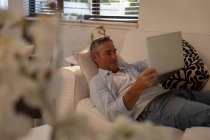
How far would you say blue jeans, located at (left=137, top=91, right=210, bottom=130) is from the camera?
5.62ft

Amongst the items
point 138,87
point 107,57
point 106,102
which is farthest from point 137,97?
point 107,57

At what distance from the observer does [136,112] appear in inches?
74.7

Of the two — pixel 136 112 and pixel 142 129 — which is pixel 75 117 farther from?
pixel 136 112

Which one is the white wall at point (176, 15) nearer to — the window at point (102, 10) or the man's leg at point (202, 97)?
the window at point (102, 10)

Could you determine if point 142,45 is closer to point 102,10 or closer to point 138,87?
point 138,87

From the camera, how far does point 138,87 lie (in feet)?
5.72

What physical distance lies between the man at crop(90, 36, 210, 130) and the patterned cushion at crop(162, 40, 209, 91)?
17 centimetres

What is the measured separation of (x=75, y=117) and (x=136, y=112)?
4.98 feet

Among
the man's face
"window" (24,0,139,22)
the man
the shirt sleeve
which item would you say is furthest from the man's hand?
"window" (24,0,139,22)

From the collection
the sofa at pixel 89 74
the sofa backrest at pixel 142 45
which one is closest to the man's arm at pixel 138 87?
the sofa at pixel 89 74

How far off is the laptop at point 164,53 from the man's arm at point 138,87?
69 millimetres

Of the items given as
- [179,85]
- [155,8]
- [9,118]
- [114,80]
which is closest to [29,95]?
[9,118]

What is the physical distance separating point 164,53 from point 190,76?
1.70ft

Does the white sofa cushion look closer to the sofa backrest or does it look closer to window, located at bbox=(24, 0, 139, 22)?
the sofa backrest
